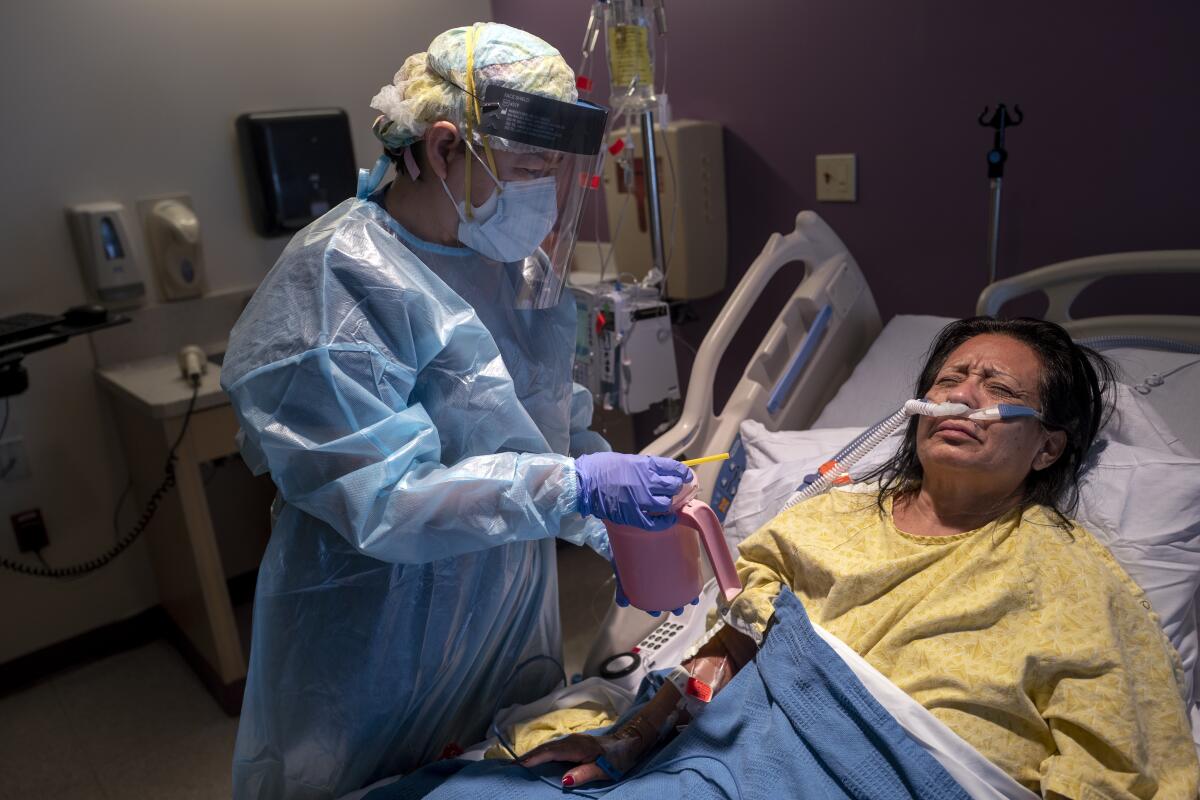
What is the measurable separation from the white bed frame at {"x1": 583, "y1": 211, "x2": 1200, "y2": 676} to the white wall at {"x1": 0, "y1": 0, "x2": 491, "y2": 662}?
1606 mm

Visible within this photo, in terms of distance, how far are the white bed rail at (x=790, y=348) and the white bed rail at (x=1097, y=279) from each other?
1.14ft

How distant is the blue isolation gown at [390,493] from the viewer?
1.13m

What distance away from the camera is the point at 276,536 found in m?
1.28

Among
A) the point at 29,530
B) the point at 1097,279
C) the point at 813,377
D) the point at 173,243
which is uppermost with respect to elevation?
the point at 173,243

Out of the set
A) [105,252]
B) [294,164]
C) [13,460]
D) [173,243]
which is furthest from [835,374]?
[13,460]

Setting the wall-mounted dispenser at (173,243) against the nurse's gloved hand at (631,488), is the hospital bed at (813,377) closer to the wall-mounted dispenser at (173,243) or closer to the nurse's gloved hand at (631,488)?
the nurse's gloved hand at (631,488)

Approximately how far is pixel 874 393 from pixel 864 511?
512 millimetres

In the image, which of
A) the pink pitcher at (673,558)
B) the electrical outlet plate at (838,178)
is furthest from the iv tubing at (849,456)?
the electrical outlet plate at (838,178)

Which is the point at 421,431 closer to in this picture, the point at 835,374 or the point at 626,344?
the point at 626,344

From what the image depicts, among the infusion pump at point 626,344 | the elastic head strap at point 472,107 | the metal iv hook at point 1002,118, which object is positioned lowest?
the infusion pump at point 626,344

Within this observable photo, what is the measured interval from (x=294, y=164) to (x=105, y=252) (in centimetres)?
61

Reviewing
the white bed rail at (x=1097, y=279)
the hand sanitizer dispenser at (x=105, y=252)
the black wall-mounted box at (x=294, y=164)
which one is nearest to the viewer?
the white bed rail at (x=1097, y=279)

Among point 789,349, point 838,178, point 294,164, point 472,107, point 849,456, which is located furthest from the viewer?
point 294,164

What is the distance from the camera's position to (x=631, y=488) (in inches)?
45.4
